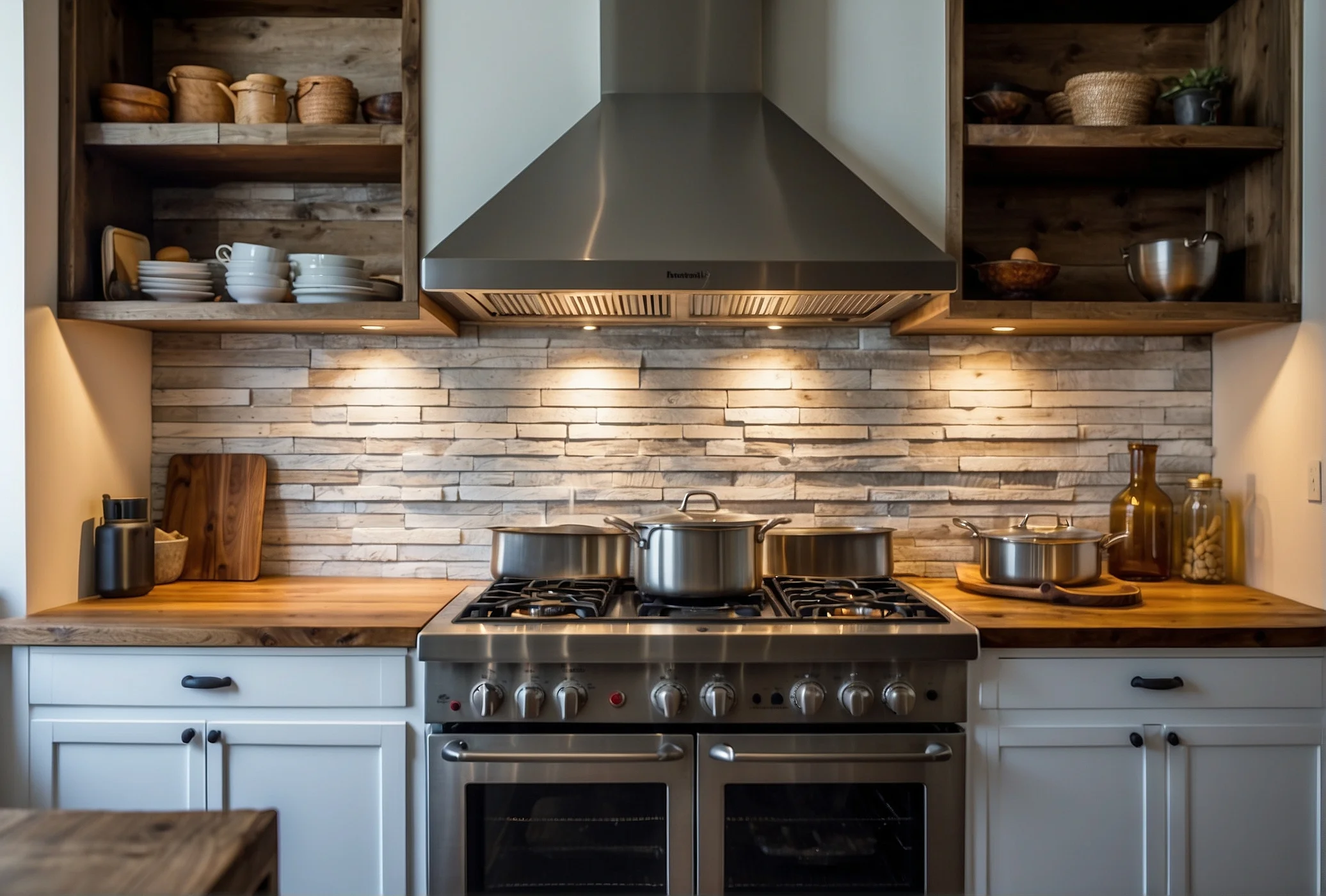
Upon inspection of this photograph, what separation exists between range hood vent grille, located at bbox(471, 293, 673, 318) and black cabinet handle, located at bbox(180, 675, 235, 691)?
0.97 metres

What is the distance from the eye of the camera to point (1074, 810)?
1.92 meters

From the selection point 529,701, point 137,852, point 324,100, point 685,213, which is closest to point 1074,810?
point 529,701

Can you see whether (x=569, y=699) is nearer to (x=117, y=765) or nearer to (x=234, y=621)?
(x=234, y=621)

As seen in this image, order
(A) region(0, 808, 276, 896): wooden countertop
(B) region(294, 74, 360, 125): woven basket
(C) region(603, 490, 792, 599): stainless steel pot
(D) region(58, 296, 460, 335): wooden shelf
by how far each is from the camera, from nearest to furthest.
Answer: (A) region(0, 808, 276, 896): wooden countertop, (C) region(603, 490, 792, 599): stainless steel pot, (D) region(58, 296, 460, 335): wooden shelf, (B) region(294, 74, 360, 125): woven basket

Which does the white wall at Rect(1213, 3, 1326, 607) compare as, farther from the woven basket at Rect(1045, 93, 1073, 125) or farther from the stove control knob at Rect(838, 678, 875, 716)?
the stove control knob at Rect(838, 678, 875, 716)

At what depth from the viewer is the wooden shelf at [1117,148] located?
2.20 meters

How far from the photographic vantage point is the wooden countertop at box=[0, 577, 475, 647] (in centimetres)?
193

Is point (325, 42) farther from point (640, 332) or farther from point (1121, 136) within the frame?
point (1121, 136)

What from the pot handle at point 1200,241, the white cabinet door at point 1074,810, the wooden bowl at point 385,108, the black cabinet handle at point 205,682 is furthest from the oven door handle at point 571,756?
the pot handle at point 1200,241

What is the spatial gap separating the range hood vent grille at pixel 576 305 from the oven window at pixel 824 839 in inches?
43.0

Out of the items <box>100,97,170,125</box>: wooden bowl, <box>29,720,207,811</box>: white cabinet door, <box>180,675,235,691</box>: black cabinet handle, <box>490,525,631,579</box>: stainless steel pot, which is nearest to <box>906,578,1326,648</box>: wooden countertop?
<box>490,525,631,579</box>: stainless steel pot

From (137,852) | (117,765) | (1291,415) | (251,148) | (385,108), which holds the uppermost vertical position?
(385,108)

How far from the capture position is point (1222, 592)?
230 cm

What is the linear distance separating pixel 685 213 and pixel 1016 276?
817 mm
